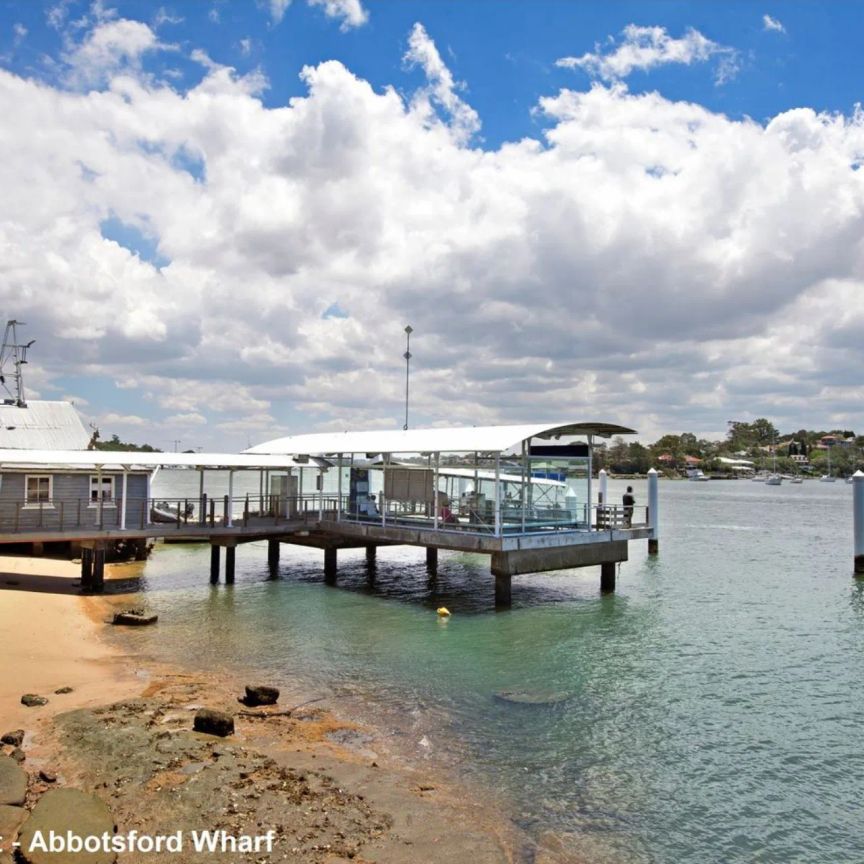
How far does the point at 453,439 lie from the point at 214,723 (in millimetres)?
15033

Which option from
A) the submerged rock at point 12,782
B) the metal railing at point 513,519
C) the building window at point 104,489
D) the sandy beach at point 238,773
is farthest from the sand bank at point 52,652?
the metal railing at point 513,519

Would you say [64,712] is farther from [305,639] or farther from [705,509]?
[705,509]

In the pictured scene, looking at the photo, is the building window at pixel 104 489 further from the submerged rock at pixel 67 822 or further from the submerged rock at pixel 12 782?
the submerged rock at pixel 67 822

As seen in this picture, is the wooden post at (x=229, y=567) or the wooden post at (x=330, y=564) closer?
the wooden post at (x=229, y=567)

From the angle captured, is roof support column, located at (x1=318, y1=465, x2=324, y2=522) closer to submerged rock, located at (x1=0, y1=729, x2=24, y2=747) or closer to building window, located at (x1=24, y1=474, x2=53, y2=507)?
building window, located at (x1=24, y1=474, x2=53, y2=507)

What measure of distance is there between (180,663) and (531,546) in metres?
11.3

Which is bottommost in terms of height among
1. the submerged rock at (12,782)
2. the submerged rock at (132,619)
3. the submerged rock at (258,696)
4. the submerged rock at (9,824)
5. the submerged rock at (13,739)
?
the submerged rock at (132,619)

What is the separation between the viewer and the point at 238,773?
1026 centimetres

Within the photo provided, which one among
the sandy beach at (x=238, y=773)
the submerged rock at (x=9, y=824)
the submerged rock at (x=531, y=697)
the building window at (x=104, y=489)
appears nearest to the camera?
the submerged rock at (x=9, y=824)

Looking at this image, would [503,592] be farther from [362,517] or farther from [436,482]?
[362,517]

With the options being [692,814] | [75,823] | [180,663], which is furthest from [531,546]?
[75,823]

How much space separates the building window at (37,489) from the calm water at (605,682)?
528 cm

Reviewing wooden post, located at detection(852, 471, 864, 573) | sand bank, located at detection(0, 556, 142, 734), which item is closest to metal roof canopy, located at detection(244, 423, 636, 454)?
sand bank, located at detection(0, 556, 142, 734)

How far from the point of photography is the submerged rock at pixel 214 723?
11.9 meters
